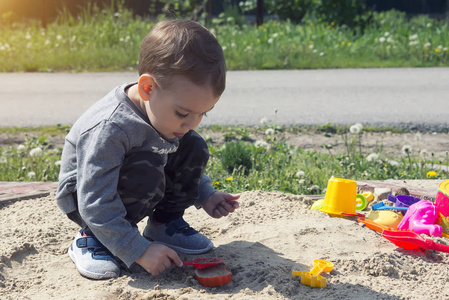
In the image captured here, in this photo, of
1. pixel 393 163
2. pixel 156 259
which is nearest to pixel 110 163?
pixel 156 259

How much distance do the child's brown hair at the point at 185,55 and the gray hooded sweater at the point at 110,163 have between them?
6.9 inches

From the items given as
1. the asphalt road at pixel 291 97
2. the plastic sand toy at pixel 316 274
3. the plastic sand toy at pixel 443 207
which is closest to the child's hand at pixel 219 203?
the plastic sand toy at pixel 316 274

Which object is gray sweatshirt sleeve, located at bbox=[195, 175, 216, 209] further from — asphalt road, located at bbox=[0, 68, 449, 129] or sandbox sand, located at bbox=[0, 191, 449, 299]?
asphalt road, located at bbox=[0, 68, 449, 129]

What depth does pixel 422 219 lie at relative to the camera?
8.03 feet

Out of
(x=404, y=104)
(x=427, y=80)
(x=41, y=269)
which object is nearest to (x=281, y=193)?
(x=41, y=269)

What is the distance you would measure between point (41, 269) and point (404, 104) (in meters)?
4.24

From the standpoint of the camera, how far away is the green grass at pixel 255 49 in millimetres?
7488

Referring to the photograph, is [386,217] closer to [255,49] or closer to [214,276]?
[214,276]

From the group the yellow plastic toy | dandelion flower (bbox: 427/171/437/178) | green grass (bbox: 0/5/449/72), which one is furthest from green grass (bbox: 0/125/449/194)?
green grass (bbox: 0/5/449/72)

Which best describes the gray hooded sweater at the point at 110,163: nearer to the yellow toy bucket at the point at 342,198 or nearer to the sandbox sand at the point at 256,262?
the sandbox sand at the point at 256,262

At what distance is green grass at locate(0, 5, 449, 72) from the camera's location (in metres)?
7.49

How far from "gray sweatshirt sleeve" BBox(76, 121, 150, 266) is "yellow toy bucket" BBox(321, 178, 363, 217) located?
1.01 metres

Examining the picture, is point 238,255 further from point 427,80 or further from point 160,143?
point 427,80

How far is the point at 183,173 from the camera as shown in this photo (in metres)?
2.25
